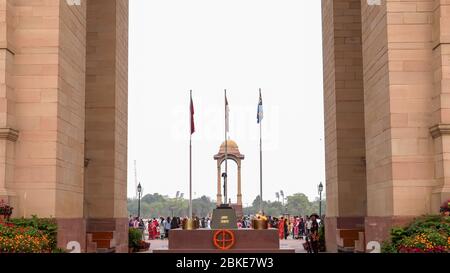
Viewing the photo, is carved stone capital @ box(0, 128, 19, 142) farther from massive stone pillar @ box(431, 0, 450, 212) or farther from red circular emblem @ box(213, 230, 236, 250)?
massive stone pillar @ box(431, 0, 450, 212)

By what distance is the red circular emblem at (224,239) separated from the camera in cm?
2119

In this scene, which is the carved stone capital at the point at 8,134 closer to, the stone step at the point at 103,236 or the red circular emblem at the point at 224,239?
the stone step at the point at 103,236

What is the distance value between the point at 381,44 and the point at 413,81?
4.52 ft

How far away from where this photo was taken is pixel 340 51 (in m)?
23.9

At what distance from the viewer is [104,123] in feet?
77.0

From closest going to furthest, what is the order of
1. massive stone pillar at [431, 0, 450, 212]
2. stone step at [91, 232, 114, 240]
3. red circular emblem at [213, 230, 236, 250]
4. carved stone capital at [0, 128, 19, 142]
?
massive stone pillar at [431, 0, 450, 212], carved stone capital at [0, 128, 19, 142], red circular emblem at [213, 230, 236, 250], stone step at [91, 232, 114, 240]

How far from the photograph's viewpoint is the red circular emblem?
2119cm

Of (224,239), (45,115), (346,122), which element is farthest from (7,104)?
(346,122)

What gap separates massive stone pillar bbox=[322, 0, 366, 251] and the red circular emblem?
402 cm

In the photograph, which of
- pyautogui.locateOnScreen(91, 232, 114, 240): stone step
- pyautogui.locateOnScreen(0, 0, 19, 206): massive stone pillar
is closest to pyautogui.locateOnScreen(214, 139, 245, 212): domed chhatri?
pyautogui.locateOnScreen(91, 232, 114, 240): stone step

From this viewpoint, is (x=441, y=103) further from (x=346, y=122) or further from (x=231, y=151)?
(x=231, y=151)
